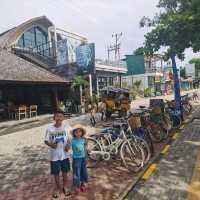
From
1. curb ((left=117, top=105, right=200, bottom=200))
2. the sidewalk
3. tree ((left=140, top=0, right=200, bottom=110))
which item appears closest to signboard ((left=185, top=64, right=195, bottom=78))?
tree ((left=140, top=0, right=200, bottom=110))

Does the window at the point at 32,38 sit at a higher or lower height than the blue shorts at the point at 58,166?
higher

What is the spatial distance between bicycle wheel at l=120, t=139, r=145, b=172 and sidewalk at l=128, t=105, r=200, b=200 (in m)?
0.45

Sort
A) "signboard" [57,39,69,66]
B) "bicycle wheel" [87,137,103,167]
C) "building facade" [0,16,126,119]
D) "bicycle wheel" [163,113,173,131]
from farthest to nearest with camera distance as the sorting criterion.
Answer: "signboard" [57,39,69,66]
"building facade" [0,16,126,119]
"bicycle wheel" [163,113,173,131]
"bicycle wheel" [87,137,103,167]

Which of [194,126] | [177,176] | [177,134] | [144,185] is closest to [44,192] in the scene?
[144,185]

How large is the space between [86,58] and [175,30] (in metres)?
11.6

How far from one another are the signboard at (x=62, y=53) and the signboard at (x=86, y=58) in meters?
1.41

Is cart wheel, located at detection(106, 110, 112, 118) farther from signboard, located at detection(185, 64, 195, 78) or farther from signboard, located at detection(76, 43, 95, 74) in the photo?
signboard, located at detection(185, 64, 195, 78)

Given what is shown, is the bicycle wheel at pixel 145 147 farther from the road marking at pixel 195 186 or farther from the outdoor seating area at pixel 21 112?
the outdoor seating area at pixel 21 112

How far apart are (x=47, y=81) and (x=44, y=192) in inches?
542

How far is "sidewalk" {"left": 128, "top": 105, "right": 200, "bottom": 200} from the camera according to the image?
15.8ft

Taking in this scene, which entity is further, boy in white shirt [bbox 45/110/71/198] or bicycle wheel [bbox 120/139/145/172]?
bicycle wheel [bbox 120/139/145/172]

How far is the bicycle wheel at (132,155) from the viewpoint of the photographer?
20.5 feet

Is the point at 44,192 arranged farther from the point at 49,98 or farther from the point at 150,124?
the point at 49,98

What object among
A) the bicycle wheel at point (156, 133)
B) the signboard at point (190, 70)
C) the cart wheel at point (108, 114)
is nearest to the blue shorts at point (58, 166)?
the bicycle wheel at point (156, 133)
